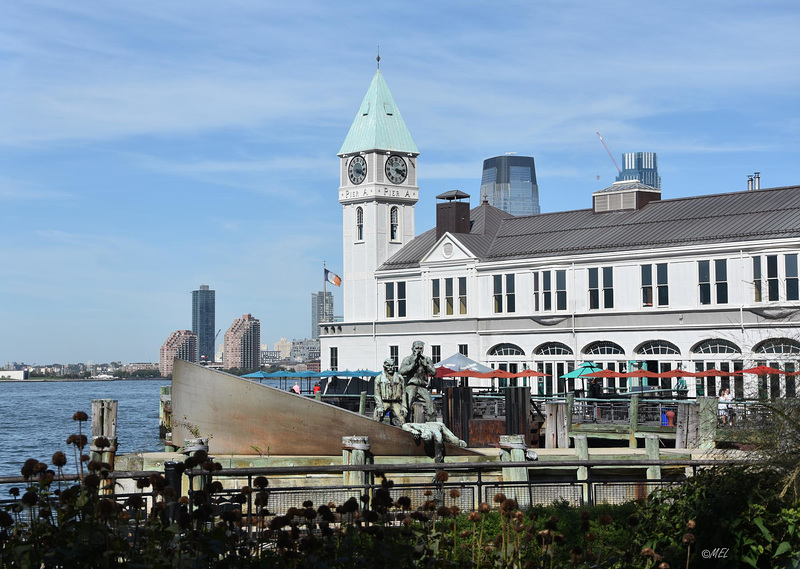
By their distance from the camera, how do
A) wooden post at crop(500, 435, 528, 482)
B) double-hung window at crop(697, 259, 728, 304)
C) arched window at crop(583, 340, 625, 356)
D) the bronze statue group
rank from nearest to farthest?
1. wooden post at crop(500, 435, 528, 482)
2. the bronze statue group
3. double-hung window at crop(697, 259, 728, 304)
4. arched window at crop(583, 340, 625, 356)

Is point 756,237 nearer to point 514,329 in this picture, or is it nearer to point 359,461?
point 514,329

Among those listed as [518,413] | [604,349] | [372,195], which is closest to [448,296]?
[604,349]

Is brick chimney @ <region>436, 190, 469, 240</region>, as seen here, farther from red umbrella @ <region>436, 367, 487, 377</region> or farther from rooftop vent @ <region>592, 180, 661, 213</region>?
red umbrella @ <region>436, 367, 487, 377</region>

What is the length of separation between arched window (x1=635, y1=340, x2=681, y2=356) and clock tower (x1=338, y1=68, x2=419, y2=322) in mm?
18786

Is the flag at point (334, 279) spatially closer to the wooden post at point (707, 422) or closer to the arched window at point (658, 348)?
the arched window at point (658, 348)

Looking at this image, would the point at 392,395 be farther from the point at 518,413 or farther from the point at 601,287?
the point at 601,287

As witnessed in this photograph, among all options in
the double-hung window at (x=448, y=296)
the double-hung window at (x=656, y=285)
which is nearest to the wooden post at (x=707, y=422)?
the double-hung window at (x=656, y=285)

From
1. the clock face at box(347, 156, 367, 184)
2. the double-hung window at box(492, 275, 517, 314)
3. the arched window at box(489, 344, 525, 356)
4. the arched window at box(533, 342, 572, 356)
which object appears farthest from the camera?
the clock face at box(347, 156, 367, 184)

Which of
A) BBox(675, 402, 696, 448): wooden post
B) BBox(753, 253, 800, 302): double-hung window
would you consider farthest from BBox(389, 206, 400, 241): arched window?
BBox(675, 402, 696, 448): wooden post

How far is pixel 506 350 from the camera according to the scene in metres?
59.2

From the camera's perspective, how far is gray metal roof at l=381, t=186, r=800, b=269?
51.0m

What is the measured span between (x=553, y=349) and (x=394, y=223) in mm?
16953

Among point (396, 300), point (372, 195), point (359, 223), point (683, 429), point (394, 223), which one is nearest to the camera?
point (683, 429)

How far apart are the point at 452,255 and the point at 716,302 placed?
15875 mm
